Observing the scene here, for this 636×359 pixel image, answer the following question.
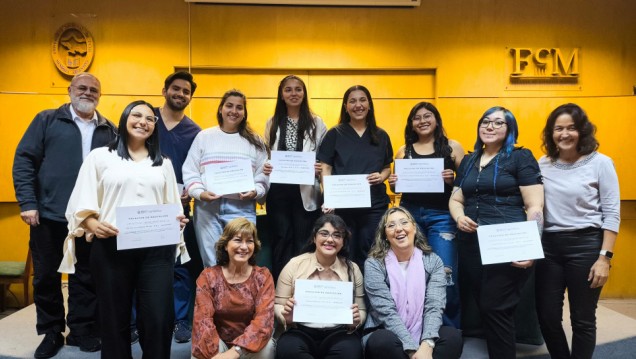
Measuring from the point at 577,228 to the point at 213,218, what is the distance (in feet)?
6.78

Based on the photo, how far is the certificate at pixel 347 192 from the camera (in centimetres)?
306

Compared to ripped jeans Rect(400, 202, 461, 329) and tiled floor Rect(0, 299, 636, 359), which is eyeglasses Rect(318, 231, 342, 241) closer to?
ripped jeans Rect(400, 202, 461, 329)

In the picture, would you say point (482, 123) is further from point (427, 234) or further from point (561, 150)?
point (427, 234)

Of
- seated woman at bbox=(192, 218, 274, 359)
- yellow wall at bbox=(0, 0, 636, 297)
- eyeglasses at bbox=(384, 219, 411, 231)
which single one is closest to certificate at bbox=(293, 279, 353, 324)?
seated woman at bbox=(192, 218, 274, 359)

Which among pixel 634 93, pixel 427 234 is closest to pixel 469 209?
pixel 427 234

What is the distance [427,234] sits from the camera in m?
3.13

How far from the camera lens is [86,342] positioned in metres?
2.96

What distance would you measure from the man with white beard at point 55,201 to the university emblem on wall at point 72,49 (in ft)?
8.07

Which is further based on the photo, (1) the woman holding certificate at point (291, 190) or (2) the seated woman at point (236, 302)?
(1) the woman holding certificate at point (291, 190)

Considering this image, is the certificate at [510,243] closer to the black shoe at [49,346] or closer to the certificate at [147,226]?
the certificate at [147,226]

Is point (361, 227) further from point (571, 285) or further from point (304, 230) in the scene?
point (571, 285)

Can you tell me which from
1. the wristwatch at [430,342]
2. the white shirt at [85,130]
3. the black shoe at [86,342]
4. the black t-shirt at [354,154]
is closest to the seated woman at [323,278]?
the wristwatch at [430,342]

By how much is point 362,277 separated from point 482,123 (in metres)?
1.13

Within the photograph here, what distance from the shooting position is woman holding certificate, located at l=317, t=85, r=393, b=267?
318 centimetres
